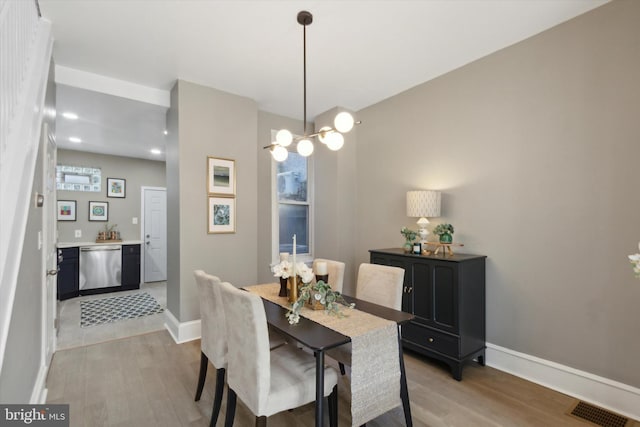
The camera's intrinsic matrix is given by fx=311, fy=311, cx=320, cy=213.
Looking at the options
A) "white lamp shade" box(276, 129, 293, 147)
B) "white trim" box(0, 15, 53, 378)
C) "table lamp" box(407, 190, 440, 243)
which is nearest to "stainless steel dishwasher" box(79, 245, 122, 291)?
"white trim" box(0, 15, 53, 378)

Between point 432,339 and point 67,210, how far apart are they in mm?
6270

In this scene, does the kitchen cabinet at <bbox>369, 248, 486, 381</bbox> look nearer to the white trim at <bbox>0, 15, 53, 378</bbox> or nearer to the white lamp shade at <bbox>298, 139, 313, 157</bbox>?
the white lamp shade at <bbox>298, 139, 313, 157</bbox>

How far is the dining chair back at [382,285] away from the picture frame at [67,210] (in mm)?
5653

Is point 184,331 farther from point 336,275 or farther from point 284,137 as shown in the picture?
point 284,137

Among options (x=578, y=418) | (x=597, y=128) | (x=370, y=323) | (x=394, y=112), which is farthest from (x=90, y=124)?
(x=578, y=418)

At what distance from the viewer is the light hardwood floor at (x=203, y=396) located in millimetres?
2065

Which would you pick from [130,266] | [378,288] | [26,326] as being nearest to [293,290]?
[378,288]

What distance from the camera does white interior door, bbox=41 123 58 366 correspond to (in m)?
2.51

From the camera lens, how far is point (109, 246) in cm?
561

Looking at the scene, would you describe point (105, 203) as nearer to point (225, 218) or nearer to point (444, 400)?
point (225, 218)

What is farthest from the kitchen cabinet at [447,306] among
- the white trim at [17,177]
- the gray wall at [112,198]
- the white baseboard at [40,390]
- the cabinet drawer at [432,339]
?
the gray wall at [112,198]

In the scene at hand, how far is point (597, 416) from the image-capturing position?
2.10 meters

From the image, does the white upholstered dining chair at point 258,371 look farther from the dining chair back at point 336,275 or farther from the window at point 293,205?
the window at point 293,205

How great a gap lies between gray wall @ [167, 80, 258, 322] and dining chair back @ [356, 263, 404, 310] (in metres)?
1.77
